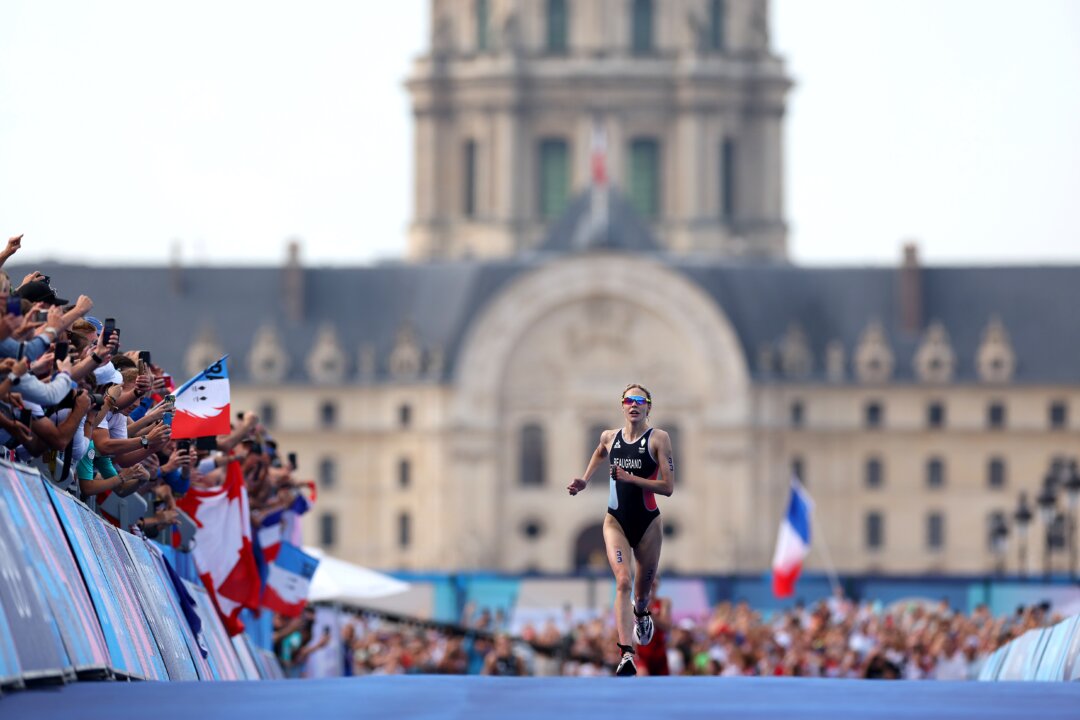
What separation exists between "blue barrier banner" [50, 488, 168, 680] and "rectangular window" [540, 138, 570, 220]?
95.3 metres

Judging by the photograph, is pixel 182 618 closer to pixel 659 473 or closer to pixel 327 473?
pixel 659 473

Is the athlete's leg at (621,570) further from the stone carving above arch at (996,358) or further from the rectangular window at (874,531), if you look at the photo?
the stone carving above arch at (996,358)

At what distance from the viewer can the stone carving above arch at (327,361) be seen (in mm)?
100250

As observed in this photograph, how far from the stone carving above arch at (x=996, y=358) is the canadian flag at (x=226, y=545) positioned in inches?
3070

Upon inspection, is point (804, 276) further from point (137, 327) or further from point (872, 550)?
point (137, 327)

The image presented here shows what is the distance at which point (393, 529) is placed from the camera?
9825cm

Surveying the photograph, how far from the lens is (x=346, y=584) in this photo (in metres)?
31.0

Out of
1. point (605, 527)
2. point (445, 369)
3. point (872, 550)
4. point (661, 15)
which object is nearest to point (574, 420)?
point (445, 369)

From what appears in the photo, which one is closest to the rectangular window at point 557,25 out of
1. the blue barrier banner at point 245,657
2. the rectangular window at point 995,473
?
the rectangular window at point 995,473

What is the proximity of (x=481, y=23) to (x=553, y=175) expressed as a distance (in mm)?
6363

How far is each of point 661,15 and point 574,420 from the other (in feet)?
67.8

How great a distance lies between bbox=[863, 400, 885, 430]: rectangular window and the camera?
98.8 metres

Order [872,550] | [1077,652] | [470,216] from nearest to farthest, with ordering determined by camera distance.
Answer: [1077,652]
[872,550]
[470,216]

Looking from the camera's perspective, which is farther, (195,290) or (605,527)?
(195,290)
